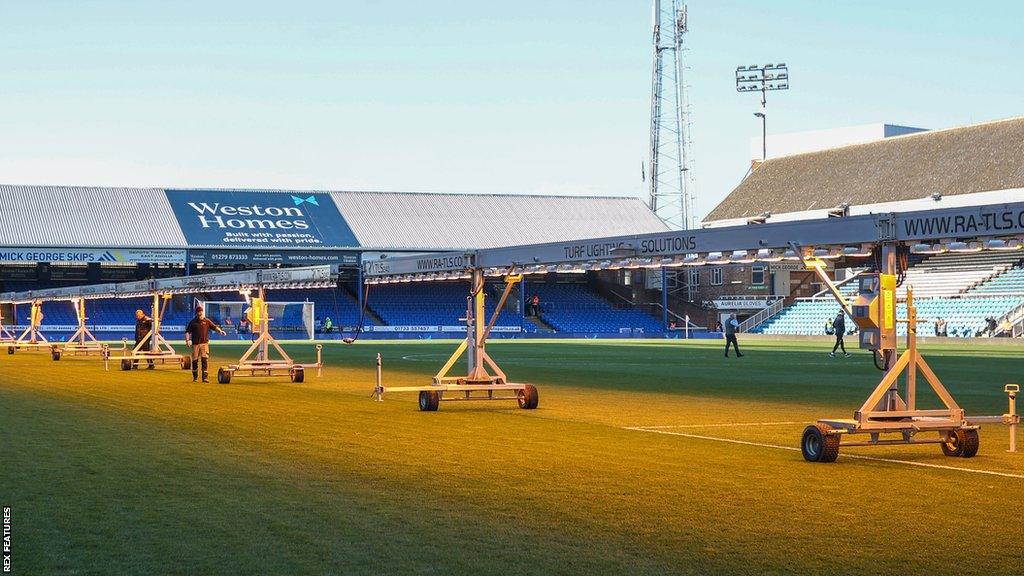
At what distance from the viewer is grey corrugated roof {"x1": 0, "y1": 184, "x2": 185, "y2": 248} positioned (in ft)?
275

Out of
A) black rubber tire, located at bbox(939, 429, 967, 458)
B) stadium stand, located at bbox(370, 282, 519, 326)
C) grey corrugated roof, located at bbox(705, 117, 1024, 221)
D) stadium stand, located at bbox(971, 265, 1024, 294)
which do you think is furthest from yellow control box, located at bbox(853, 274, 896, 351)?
stadium stand, located at bbox(370, 282, 519, 326)

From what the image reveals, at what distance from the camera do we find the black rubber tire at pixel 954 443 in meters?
15.3

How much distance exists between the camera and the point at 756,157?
106m

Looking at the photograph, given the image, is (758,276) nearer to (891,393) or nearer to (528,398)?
(528,398)

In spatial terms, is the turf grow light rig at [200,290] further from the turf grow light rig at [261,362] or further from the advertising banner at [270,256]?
the advertising banner at [270,256]

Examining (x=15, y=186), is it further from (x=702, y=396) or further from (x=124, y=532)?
(x=124, y=532)

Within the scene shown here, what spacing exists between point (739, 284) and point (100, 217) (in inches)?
1696

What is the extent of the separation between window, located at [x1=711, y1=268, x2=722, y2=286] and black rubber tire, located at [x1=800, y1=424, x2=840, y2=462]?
80155 millimetres

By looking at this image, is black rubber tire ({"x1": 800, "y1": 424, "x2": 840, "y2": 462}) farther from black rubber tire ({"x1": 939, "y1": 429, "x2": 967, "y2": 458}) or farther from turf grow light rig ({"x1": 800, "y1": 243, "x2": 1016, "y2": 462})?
black rubber tire ({"x1": 939, "y1": 429, "x2": 967, "y2": 458})

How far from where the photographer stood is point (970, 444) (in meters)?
15.3

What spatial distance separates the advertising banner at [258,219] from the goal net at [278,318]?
7998 mm

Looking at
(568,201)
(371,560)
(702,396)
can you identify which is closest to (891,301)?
(371,560)

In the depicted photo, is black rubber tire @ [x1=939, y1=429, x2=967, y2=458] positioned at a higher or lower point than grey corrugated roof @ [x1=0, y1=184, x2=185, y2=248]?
lower

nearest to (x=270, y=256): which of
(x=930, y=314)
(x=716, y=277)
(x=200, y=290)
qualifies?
(x=716, y=277)
